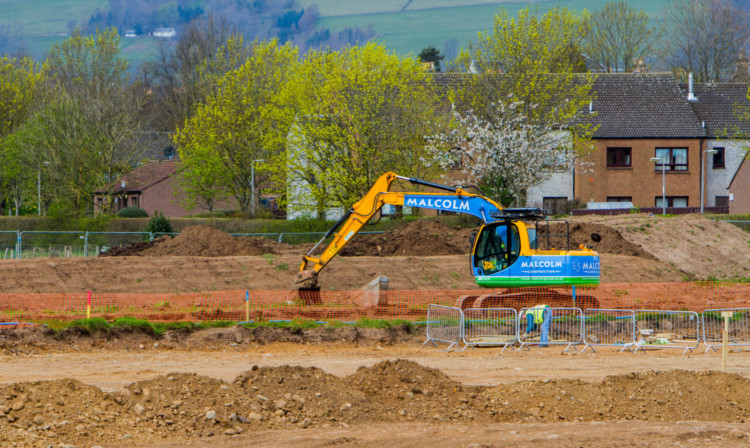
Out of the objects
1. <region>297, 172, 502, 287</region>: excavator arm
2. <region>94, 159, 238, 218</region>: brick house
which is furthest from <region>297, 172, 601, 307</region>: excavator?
<region>94, 159, 238, 218</region>: brick house

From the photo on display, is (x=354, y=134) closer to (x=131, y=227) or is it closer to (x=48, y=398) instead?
(x=131, y=227)

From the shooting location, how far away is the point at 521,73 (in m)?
45.9

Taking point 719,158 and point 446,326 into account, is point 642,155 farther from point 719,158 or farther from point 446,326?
point 446,326

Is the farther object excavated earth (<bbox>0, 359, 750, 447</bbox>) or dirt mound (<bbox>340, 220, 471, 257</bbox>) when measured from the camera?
dirt mound (<bbox>340, 220, 471, 257</bbox>)

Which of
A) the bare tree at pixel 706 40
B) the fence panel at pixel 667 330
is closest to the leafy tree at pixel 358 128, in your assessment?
the fence panel at pixel 667 330

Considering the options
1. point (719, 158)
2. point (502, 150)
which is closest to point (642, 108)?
point (719, 158)

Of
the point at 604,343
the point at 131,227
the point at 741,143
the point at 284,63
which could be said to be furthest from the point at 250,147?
the point at 604,343

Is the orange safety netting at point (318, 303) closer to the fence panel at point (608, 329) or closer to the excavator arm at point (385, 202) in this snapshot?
the excavator arm at point (385, 202)

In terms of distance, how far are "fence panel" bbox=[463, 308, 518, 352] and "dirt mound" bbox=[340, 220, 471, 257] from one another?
12.7 metres

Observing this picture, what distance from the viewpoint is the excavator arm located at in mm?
22844

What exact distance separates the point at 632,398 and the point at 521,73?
35.0 metres

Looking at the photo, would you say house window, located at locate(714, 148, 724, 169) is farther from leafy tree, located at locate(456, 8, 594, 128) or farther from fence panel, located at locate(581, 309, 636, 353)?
fence panel, located at locate(581, 309, 636, 353)

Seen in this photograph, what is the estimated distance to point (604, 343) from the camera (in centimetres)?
2030

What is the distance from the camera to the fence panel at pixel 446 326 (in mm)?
19795
